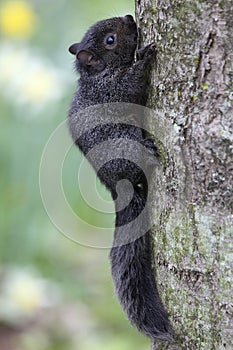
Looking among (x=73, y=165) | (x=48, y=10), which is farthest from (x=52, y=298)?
(x=48, y=10)

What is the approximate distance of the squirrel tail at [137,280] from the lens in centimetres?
184

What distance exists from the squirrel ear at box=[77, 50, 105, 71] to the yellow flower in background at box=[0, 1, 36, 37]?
5.60 ft

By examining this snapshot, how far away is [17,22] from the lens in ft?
13.2

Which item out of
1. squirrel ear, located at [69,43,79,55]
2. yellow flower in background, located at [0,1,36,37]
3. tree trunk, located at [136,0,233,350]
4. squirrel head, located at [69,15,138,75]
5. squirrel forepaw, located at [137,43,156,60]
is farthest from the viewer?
yellow flower in background, located at [0,1,36,37]

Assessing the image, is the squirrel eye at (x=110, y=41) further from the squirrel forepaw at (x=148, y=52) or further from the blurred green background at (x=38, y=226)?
the blurred green background at (x=38, y=226)

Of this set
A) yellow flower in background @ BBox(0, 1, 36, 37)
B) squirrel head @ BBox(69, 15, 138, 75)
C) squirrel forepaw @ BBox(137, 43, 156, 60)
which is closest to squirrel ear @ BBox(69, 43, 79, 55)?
squirrel head @ BBox(69, 15, 138, 75)

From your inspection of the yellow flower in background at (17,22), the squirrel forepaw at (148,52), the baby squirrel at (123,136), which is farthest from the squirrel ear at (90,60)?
the yellow flower in background at (17,22)

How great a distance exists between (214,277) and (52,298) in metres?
2.54

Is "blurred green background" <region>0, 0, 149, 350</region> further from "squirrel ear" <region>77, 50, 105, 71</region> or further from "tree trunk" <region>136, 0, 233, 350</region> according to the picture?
"tree trunk" <region>136, 0, 233, 350</region>

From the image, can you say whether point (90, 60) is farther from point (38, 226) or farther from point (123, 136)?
point (38, 226)

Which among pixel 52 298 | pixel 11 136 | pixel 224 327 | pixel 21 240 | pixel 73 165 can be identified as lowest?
pixel 224 327

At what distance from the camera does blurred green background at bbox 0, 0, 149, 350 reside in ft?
12.0

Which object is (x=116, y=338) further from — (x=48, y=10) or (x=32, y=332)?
(x=48, y=10)

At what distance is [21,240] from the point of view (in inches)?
159
